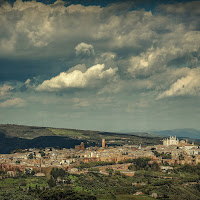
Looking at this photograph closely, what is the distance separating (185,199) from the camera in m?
130

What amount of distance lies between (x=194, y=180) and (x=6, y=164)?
9654cm

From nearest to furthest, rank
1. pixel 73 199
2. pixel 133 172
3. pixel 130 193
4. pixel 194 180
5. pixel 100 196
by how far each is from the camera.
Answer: pixel 73 199 < pixel 100 196 < pixel 130 193 < pixel 194 180 < pixel 133 172

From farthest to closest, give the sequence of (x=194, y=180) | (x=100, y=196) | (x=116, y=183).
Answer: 1. (x=194, y=180)
2. (x=116, y=183)
3. (x=100, y=196)

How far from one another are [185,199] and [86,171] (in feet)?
197

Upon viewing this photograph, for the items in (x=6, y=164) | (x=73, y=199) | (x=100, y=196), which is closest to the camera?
(x=73, y=199)

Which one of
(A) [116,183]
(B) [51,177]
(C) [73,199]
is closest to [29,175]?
(B) [51,177]

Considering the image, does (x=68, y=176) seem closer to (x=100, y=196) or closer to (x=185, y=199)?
(x=100, y=196)

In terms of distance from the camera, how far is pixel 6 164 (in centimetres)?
19300

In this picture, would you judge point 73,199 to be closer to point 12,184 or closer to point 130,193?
point 130,193

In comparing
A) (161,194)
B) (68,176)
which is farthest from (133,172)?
(161,194)

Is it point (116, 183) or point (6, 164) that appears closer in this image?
point (116, 183)

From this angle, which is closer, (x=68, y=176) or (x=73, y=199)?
(x=73, y=199)

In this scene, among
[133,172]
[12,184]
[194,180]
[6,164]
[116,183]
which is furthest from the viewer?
[6,164]

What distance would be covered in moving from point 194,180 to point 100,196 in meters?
58.5
